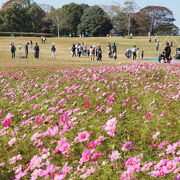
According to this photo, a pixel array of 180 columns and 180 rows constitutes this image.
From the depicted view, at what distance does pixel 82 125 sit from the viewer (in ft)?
12.8

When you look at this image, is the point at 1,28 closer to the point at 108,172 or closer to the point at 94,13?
the point at 94,13

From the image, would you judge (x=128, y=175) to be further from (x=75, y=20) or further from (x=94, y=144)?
(x=75, y=20)

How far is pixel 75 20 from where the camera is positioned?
315ft

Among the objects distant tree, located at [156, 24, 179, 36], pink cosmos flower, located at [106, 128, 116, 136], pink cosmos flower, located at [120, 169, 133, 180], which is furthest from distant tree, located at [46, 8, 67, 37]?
pink cosmos flower, located at [120, 169, 133, 180]

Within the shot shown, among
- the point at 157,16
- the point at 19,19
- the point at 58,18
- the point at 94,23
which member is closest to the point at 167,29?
the point at 157,16

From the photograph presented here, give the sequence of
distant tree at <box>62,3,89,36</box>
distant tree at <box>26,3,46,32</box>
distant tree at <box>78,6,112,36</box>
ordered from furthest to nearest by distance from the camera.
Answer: distant tree at <box>62,3,89,36</box> < distant tree at <box>26,3,46,32</box> < distant tree at <box>78,6,112,36</box>

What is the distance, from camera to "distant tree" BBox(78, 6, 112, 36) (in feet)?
288

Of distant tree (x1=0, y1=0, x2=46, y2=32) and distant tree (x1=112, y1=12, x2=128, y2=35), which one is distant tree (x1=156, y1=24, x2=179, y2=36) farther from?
distant tree (x1=0, y1=0, x2=46, y2=32)

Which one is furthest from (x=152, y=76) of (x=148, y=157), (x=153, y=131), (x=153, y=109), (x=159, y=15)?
(x=159, y=15)

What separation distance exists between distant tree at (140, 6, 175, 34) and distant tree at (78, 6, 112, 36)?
85.7ft

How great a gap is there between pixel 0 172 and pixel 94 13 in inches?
3577

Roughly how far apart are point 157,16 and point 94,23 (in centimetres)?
3822

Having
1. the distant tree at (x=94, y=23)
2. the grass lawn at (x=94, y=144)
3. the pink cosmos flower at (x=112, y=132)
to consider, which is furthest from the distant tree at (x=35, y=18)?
the pink cosmos flower at (x=112, y=132)

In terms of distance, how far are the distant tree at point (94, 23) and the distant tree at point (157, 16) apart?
85.7 ft
